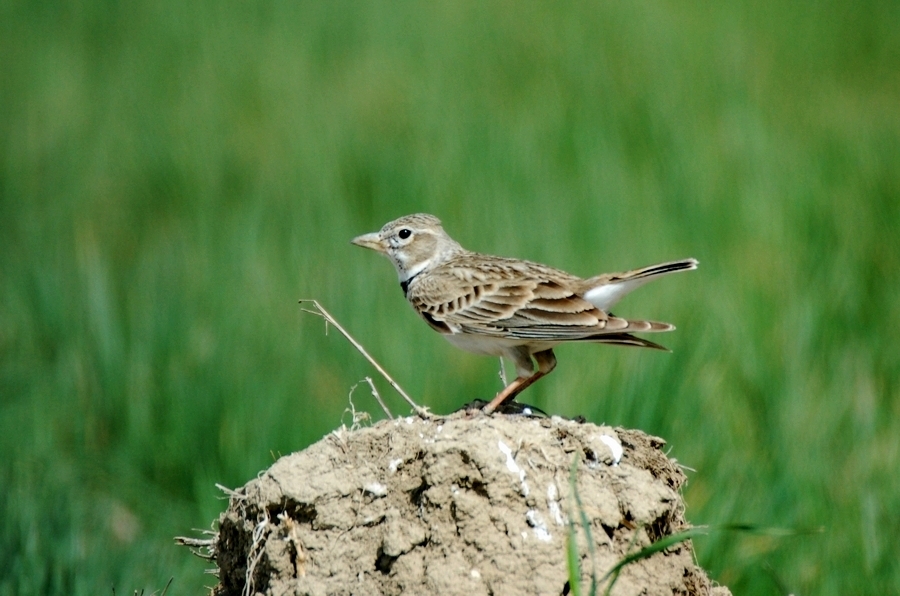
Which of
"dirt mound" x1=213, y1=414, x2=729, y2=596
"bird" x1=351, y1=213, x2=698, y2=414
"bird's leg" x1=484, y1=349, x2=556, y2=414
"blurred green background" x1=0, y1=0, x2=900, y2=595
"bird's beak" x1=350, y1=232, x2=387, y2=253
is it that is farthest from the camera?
"blurred green background" x1=0, y1=0, x2=900, y2=595

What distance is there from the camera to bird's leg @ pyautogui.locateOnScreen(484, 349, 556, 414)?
18.1 feet

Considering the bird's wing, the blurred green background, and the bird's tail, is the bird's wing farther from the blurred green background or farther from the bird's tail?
the blurred green background

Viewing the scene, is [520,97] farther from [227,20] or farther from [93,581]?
[93,581]

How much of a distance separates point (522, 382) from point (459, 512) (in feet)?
5.49

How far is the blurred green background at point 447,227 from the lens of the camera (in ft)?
27.3

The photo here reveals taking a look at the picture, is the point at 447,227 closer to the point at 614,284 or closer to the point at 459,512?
the point at 614,284

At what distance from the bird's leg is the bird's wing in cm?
21

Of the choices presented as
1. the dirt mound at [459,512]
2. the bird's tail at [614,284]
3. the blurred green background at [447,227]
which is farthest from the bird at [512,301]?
the blurred green background at [447,227]

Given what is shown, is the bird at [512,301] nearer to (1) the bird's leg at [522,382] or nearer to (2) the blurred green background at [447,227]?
(1) the bird's leg at [522,382]

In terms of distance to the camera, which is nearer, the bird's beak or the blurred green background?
the bird's beak

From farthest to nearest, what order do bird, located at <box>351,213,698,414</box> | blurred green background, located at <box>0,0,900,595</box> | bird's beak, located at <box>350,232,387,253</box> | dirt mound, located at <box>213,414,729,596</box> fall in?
blurred green background, located at <box>0,0,900,595</box>
bird's beak, located at <box>350,232,387,253</box>
bird, located at <box>351,213,698,414</box>
dirt mound, located at <box>213,414,729,596</box>

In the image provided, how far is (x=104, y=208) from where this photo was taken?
13.6 metres

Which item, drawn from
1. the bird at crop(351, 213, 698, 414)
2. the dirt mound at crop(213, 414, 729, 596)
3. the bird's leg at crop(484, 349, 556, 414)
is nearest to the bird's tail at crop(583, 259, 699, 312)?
the bird at crop(351, 213, 698, 414)

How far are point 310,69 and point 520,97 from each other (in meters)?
2.92
